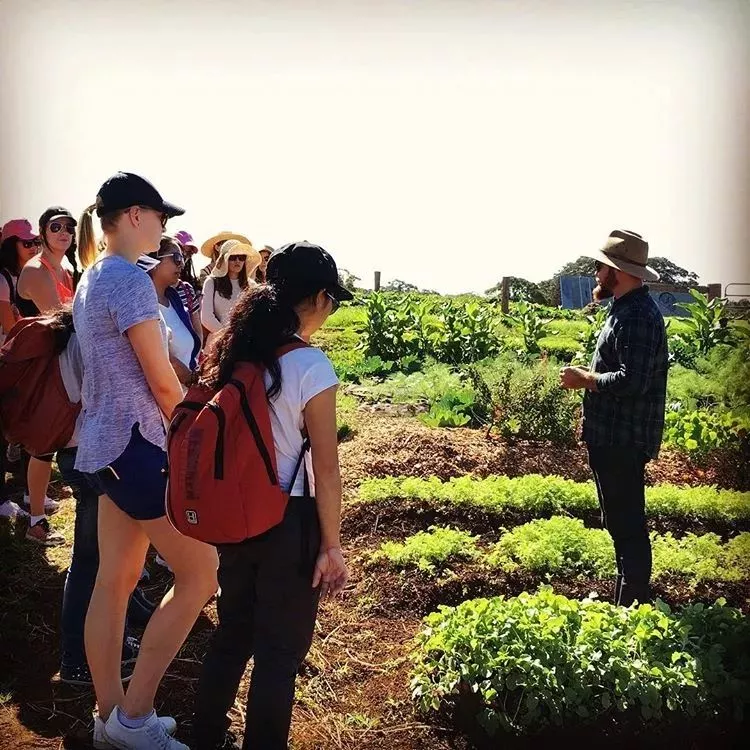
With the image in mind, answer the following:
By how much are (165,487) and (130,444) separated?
20cm

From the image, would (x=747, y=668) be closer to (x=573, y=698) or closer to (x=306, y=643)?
(x=573, y=698)

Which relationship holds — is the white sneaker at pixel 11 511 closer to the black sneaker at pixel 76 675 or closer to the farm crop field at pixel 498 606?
the farm crop field at pixel 498 606

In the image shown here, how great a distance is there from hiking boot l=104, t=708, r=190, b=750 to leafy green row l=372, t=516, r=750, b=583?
2.00 meters

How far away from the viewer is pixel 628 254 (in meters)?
3.88

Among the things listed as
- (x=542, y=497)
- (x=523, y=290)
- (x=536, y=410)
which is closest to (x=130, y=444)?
(x=542, y=497)

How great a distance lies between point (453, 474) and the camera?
22.8 feet

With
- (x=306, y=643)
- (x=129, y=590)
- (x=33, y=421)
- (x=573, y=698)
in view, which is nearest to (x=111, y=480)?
(x=129, y=590)

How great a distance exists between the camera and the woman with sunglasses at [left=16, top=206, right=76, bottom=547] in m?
4.65

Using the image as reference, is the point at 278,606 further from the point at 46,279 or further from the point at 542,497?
the point at 542,497

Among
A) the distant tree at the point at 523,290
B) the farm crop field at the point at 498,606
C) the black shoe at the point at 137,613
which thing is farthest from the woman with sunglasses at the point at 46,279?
the distant tree at the point at 523,290

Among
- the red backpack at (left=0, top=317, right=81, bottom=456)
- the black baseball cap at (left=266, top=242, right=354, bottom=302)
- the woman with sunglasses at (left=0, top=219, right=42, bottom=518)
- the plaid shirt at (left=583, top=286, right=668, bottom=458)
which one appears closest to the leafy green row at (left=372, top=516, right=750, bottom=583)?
the plaid shirt at (left=583, top=286, right=668, bottom=458)

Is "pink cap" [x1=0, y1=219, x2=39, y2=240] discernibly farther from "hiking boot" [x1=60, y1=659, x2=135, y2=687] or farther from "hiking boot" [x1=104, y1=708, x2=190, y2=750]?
"hiking boot" [x1=104, y1=708, x2=190, y2=750]

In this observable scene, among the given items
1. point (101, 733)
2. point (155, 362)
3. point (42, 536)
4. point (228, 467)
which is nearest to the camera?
point (228, 467)

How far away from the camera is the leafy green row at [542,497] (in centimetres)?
559
